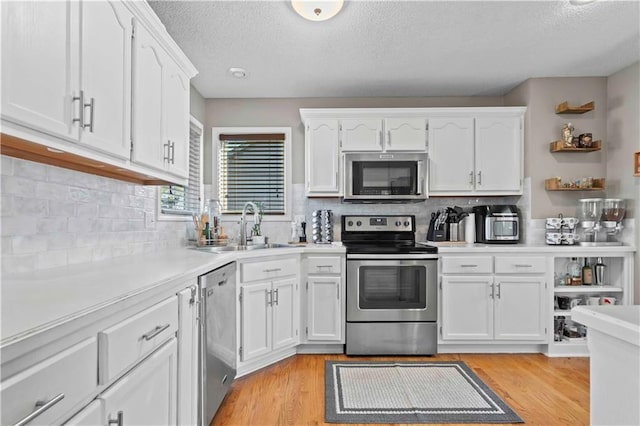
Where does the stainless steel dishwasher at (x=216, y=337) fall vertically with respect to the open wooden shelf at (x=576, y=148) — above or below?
below

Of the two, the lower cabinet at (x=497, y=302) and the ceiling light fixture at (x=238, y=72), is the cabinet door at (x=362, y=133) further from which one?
the lower cabinet at (x=497, y=302)

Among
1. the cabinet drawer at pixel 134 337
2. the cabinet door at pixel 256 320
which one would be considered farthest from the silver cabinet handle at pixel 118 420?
Answer: the cabinet door at pixel 256 320

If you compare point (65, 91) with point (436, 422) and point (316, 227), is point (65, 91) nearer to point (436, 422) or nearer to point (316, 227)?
point (436, 422)

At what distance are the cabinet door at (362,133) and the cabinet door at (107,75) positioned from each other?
2.10m

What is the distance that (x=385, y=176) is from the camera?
135 inches

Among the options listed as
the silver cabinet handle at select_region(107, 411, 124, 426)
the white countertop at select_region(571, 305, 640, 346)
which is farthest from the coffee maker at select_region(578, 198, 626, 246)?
the silver cabinet handle at select_region(107, 411, 124, 426)

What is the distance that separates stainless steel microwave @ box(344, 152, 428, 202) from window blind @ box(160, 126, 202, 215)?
1.43 m

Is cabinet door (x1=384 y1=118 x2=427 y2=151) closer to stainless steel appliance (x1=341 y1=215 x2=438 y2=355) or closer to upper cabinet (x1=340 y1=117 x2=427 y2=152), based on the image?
upper cabinet (x1=340 y1=117 x2=427 y2=152)

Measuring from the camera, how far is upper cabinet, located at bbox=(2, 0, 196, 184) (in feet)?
3.45

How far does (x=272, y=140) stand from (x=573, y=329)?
3284mm

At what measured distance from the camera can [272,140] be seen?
3.82 meters

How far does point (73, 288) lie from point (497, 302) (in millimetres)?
3034

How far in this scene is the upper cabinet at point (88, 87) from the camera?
1.05 m

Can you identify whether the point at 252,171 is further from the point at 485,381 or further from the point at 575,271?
the point at 575,271
